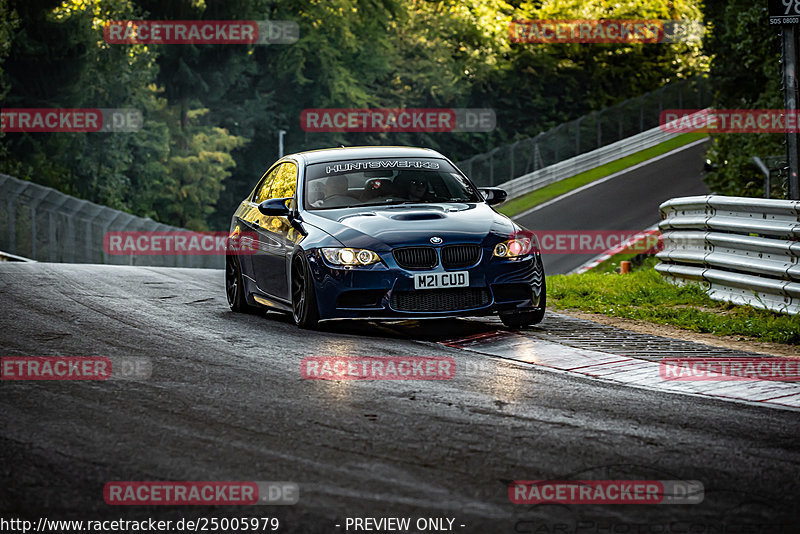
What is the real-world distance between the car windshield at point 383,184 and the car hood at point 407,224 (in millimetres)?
255

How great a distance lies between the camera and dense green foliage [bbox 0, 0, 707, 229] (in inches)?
1943

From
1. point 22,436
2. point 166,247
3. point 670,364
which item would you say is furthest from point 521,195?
point 22,436

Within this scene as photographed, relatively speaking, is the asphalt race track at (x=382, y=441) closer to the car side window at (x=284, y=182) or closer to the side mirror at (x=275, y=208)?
the side mirror at (x=275, y=208)

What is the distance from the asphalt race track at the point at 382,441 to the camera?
15.9ft

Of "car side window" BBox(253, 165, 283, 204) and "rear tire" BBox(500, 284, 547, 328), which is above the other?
"car side window" BBox(253, 165, 283, 204)

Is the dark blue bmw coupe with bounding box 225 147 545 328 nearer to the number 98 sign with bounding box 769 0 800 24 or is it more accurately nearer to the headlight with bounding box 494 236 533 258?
the headlight with bounding box 494 236 533 258

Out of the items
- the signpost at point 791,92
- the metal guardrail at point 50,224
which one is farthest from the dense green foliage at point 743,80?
the metal guardrail at point 50,224

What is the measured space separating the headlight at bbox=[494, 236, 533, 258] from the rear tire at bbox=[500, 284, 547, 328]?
0.41 metres

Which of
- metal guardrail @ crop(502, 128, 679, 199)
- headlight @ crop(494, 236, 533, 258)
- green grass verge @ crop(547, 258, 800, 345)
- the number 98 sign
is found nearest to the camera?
headlight @ crop(494, 236, 533, 258)

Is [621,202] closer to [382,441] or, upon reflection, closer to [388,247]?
[388,247]

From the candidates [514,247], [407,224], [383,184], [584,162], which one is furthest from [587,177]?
[407,224]

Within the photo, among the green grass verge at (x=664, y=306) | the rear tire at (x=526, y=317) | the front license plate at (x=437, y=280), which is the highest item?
the front license plate at (x=437, y=280)

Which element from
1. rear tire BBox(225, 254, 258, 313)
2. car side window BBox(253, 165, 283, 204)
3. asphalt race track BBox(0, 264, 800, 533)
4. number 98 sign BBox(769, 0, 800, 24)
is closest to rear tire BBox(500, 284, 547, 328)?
asphalt race track BBox(0, 264, 800, 533)

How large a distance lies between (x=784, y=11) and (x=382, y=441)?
818cm
